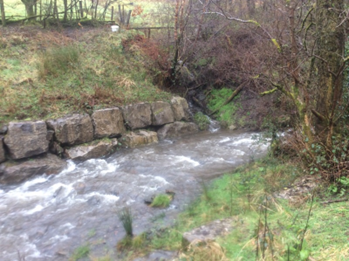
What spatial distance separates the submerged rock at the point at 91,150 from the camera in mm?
8875

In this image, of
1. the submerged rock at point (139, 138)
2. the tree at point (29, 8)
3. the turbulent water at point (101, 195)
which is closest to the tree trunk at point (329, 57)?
the turbulent water at point (101, 195)

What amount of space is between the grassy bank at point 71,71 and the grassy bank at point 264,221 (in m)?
5.35

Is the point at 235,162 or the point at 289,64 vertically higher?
the point at 289,64

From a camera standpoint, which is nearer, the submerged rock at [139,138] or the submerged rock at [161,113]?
the submerged rock at [139,138]

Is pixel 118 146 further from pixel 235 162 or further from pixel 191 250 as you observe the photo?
pixel 191 250

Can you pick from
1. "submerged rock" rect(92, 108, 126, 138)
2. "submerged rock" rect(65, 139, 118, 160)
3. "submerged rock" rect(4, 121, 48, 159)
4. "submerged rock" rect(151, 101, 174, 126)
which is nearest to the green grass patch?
"submerged rock" rect(65, 139, 118, 160)

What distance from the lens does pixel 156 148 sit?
9906 mm

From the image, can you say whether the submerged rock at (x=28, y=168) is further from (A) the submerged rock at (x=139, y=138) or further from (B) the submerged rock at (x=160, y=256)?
(B) the submerged rock at (x=160, y=256)

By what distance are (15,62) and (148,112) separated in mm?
4779

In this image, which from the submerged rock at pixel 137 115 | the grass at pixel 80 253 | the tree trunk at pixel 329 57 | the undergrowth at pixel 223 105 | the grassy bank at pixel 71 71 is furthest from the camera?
the undergrowth at pixel 223 105

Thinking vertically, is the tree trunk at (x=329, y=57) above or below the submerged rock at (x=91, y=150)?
above

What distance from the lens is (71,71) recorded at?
10.8 meters

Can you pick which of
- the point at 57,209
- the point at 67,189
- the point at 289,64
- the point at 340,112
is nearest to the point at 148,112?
the point at 67,189

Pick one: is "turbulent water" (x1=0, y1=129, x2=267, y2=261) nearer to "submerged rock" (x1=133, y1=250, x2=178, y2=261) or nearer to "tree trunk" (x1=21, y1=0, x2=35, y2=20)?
"submerged rock" (x1=133, y1=250, x2=178, y2=261)
